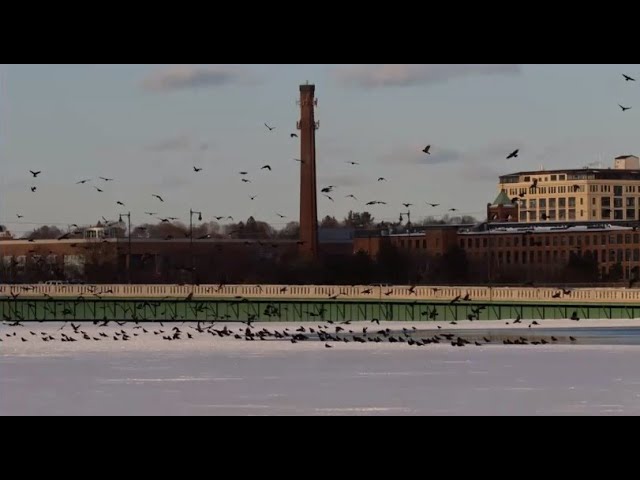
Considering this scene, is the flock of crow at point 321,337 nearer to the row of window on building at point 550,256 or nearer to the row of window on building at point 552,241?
the row of window on building at point 550,256

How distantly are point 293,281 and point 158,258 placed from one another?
12563mm

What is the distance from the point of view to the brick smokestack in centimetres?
11025

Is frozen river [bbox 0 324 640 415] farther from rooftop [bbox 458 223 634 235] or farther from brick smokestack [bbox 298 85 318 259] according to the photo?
rooftop [bbox 458 223 634 235]

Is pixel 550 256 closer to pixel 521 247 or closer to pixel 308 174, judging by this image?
pixel 521 247

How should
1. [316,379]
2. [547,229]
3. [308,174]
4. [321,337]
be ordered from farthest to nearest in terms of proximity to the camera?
[547,229] < [308,174] < [321,337] < [316,379]

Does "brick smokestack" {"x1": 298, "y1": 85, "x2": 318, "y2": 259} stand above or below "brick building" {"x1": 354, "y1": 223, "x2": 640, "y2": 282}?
above

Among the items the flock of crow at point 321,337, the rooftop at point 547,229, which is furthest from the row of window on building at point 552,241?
the flock of crow at point 321,337

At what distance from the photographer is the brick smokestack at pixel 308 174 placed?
11025 cm

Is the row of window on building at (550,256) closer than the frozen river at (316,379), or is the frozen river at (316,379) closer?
the frozen river at (316,379)

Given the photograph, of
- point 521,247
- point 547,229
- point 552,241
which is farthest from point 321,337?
point 547,229

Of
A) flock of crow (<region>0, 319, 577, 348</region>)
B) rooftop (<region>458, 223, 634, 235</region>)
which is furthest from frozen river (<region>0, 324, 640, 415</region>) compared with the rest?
rooftop (<region>458, 223, 634, 235</region>)

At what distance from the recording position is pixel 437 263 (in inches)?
5157

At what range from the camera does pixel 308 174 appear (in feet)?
360
